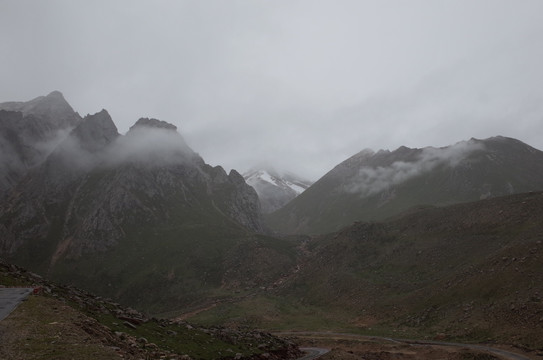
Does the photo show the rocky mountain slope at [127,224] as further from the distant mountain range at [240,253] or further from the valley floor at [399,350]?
the valley floor at [399,350]

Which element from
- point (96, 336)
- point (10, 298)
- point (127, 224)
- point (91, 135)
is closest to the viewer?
point (96, 336)

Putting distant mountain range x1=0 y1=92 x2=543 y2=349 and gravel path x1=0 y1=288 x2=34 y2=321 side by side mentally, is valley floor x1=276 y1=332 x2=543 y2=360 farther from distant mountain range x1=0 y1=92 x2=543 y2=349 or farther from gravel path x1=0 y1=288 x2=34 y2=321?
gravel path x1=0 y1=288 x2=34 y2=321

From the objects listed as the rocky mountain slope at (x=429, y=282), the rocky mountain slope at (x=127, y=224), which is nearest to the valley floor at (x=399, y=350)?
the rocky mountain slope at (x=429, y=282)

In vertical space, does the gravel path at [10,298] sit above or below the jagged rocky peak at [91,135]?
below

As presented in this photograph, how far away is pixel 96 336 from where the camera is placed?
2539cm

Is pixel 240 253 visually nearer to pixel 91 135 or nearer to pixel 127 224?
pixel 127 224

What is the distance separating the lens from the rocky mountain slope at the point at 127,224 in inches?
4791

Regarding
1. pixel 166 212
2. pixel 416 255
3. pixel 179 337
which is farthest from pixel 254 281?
pixel 179 337

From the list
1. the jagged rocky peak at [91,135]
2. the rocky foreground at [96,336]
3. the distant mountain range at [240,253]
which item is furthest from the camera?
the jagged rocky peak at [91,135]

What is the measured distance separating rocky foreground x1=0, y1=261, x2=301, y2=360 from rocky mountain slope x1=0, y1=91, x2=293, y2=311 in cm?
6868

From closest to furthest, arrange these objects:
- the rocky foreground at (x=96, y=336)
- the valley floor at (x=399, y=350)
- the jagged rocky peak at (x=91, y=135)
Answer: the rocky foreground at (x=96, y=336) < the valley floor at (x=399, y=350) < the jagged rocky peak at (x=91, y=135)

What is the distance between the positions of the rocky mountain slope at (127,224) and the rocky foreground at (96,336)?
68.7m

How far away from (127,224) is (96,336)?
13515 cm

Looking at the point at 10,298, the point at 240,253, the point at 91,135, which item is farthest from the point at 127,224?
the point at 10,298
